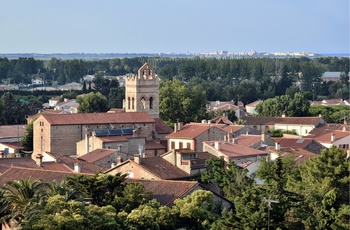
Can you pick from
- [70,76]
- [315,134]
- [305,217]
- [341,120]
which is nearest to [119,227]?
[305,217]

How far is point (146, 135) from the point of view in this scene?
5728 cm

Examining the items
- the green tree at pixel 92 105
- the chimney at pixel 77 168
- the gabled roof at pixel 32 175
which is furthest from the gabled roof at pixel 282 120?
the gabled roof at pixel 32 175

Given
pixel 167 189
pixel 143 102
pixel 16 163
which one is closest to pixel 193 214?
pixel 167 189

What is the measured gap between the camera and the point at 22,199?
30.8 m

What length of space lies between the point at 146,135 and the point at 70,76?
3971 inches

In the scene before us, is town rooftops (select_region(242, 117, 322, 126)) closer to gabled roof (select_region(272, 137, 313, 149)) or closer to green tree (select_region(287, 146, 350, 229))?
gabled roof (select_region(272, 137, 313, 149))

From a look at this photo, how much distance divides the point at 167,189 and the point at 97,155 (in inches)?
547

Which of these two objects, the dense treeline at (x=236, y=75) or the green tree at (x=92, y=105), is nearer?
the green tree at (x=92, y=105)

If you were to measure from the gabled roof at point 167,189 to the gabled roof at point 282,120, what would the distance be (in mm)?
37460

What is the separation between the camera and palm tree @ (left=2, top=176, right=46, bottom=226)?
29.3 meters

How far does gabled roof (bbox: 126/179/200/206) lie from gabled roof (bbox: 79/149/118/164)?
11248mm

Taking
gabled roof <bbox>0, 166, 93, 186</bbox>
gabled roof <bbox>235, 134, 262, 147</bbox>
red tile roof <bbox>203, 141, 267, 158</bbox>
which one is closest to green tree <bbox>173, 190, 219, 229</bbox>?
gabled roof <bbox>0, 166, 93, 186</bbox>

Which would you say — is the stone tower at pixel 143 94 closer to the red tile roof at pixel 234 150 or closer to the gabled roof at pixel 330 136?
the gabled roof at pixel 330 136

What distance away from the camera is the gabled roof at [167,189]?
34500 millimetres
